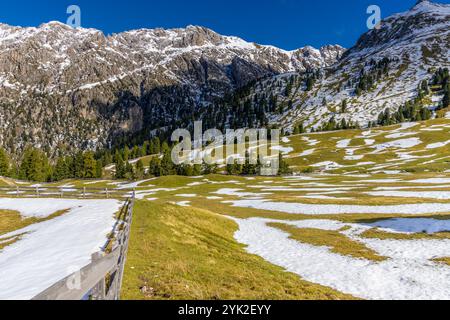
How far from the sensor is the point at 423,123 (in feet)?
567

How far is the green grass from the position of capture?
13.1 metres

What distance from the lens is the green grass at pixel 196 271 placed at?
13125 millimetres

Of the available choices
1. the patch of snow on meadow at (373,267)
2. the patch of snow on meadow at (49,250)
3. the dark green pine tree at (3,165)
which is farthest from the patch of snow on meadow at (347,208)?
the dark green pine tree at (3,165)

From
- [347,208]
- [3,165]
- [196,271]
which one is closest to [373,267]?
[196,271]

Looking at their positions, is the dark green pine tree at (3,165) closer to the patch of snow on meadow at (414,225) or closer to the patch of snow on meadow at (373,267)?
the patch of snow on meadow at (373,267)

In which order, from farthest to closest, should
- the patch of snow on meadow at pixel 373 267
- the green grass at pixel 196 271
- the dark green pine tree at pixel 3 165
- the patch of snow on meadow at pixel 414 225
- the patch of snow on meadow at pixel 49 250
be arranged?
the dark green pine tree at pixel 3 165
the patch of snow on meadow at pixel 414 225
the patch of snow on meadow at pixel 373 267
the patch of snow on meadow at pixel 49 250
the green grass at pixel 196 271

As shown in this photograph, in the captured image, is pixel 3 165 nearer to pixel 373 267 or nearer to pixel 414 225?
pixel 414 225

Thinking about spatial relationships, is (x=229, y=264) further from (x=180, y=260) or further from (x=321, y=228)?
(x=321, y=228)

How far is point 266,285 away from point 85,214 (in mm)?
23162

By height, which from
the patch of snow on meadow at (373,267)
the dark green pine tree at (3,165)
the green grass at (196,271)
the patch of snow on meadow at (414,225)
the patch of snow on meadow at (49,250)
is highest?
the dark green pine tree at (3,165)

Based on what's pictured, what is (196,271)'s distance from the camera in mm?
16219

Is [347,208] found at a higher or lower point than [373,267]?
higher
